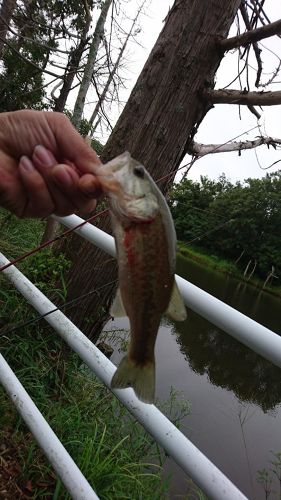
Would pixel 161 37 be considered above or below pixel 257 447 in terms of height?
above

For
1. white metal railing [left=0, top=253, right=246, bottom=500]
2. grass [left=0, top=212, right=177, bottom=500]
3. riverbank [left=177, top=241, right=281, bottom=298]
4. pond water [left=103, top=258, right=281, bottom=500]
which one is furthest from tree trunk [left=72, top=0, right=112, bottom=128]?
riverbank [left=177, top=241, right=281, bottom=298]

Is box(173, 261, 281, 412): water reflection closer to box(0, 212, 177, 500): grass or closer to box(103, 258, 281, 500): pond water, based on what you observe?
box(103, 258, 281, 500): pond water

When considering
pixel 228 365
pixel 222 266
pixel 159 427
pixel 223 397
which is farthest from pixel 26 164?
pixel 222 266

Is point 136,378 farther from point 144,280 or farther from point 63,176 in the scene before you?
point 63,176

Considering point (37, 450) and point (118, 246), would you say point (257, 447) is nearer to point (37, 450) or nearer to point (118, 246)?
point (37, 450)

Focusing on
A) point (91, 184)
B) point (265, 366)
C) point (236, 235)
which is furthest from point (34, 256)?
point (236, 235)
